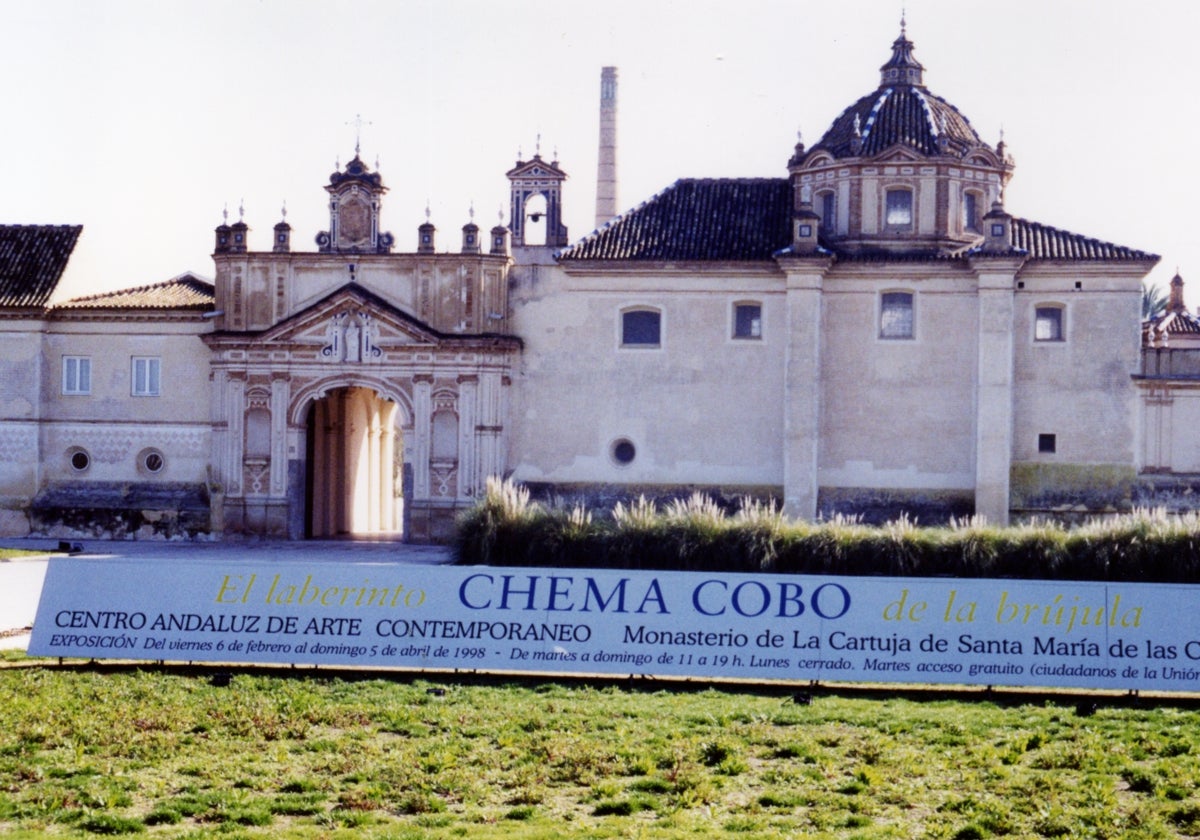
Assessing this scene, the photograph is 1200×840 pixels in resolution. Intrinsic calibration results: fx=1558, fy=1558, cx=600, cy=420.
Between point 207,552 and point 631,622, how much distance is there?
1949cm

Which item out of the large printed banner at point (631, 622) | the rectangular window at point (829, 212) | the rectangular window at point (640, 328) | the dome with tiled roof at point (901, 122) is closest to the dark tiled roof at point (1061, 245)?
the dome with tiled roof at point (901, 122)

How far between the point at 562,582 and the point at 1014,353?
74.6ft

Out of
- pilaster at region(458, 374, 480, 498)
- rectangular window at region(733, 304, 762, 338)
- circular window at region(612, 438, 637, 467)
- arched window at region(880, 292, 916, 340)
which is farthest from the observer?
circular window at region(612, 438, 637, 467)

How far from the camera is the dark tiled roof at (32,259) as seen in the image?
40.7 meters

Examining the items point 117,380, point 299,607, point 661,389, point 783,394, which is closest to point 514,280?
point 661,389

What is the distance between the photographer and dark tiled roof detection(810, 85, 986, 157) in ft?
129

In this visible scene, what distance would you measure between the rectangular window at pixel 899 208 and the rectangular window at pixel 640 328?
Result: 640 cm

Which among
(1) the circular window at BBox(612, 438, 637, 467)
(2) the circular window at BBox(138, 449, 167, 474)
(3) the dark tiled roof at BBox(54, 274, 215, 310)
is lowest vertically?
(2) the circular window at BBox(138, 449, 167, 474)

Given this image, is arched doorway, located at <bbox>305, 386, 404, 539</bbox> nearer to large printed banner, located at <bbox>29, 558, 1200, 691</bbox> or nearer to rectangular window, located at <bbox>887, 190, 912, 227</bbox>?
rectangular window, located at <bbox>887, 190, 912, 227</bbox>

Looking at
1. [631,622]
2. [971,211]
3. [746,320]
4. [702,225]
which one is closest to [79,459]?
[702,225]

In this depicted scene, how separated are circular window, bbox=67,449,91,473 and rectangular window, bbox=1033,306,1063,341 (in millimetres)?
24289

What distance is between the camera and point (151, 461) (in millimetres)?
40281

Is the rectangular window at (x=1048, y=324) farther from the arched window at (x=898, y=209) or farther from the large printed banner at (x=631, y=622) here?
the large printed banner at (x=631, y=622)

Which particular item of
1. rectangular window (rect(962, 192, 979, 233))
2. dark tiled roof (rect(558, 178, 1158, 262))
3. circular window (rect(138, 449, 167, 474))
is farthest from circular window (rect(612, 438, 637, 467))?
circular window (rect(138, 449, 167, 474))
